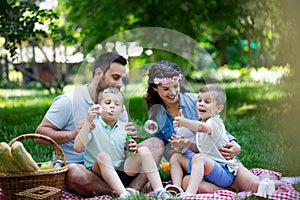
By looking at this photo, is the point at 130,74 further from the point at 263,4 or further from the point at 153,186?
the point at 263,4

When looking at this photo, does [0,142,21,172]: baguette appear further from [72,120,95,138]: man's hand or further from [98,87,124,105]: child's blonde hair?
[98,87,124,105]: child's blonde hair

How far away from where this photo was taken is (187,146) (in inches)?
137

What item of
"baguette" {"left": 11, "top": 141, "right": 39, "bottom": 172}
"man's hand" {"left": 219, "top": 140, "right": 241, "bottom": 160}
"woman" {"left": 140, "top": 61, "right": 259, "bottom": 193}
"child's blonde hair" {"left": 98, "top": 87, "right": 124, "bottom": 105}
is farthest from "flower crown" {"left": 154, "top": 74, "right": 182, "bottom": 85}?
"baguette" {"left": 11, "top": 141, "right": 39, "bottom": 172}

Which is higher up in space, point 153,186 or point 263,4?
point 263,4

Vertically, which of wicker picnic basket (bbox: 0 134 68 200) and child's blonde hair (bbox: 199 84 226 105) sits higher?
child's blonde hair (bbox: 199 84 226 105)

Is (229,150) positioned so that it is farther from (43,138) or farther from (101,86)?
(43,138)

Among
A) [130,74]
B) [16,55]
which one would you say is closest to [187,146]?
[130,74]

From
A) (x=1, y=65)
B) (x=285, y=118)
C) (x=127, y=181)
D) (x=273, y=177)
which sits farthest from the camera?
(x=1, y=65)

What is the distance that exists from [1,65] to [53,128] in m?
9.65

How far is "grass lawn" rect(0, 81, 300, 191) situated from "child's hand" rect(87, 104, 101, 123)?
0.71ft

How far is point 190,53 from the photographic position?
3.74m

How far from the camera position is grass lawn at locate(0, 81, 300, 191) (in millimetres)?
4074

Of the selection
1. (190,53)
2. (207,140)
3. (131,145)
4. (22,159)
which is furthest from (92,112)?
(190,53)

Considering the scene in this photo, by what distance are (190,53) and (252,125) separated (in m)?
2.83
